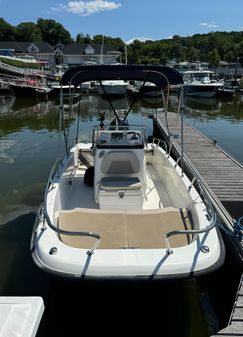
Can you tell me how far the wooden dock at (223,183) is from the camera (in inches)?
152

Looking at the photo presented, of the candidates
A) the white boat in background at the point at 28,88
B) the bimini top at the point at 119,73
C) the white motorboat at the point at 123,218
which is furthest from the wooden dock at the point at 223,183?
the white boat in background at the point at 28,88

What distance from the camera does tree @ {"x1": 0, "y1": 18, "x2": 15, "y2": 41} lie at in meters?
92.2

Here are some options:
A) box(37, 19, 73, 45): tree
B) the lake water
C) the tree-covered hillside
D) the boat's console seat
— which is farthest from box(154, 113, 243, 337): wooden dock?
box(37, 19, 73, 45): tree

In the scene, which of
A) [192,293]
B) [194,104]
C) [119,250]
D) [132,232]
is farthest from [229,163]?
[194,104]

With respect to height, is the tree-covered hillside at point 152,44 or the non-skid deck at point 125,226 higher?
A: the tree-covered hillside at point 152,44

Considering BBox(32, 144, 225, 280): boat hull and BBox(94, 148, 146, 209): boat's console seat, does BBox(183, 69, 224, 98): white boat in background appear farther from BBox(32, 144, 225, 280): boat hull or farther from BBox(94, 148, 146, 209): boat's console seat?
BBox(32, 144, 225, 280): boat hull

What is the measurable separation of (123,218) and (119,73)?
10.1 ft

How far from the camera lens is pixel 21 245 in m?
6.04

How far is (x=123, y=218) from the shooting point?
4500mm

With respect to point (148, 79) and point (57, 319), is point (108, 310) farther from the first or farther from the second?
point (148, 79)

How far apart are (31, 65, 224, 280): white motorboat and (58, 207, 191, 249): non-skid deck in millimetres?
12

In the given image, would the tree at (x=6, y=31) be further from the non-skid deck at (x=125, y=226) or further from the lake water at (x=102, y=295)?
the non-skid deck at (x=125, y=226)

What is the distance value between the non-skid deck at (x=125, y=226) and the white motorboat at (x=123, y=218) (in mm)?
12

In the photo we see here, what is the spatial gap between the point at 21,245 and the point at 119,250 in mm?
2995
